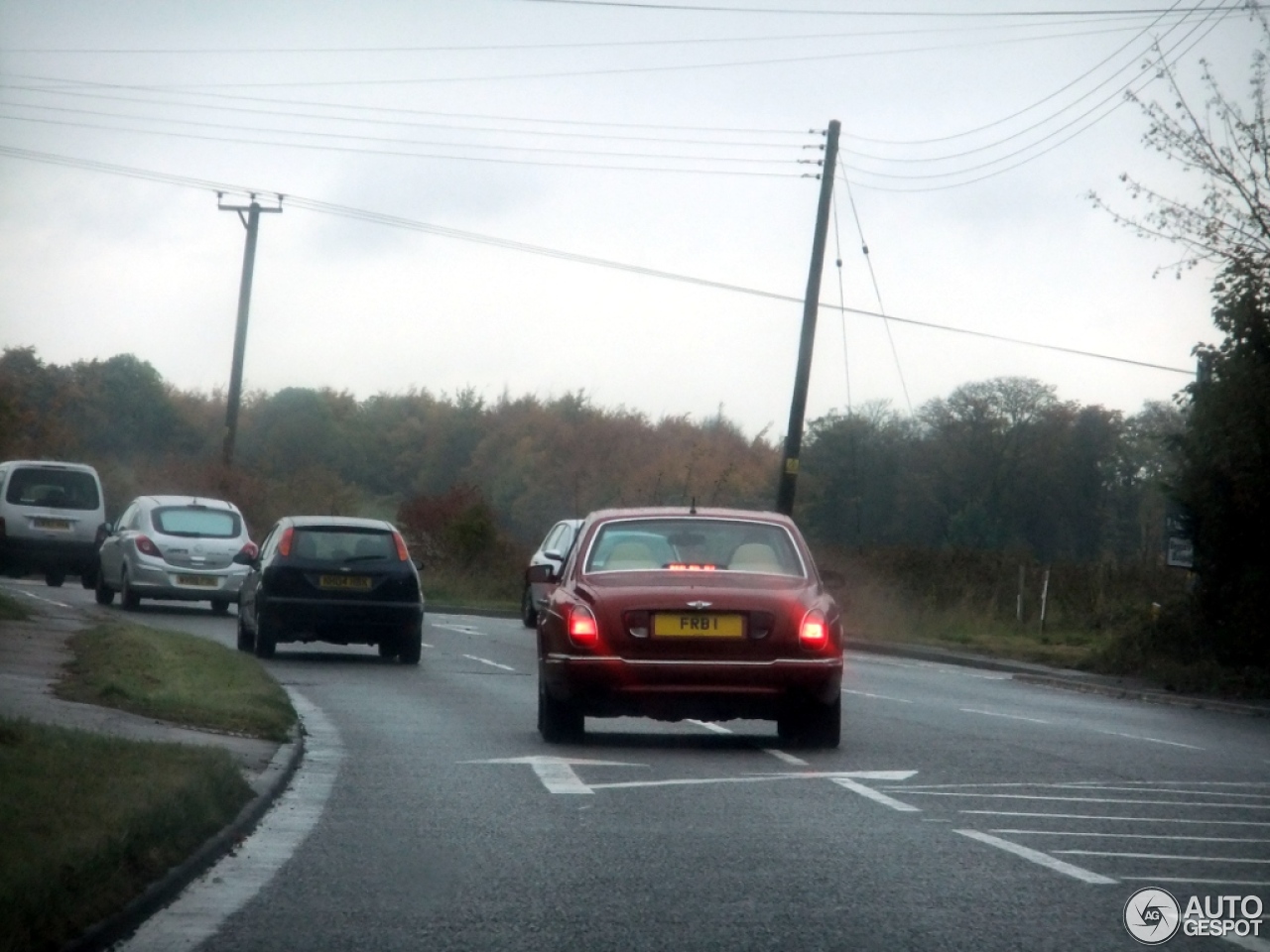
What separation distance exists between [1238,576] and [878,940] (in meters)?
19.5

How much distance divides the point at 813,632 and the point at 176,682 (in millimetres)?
5582

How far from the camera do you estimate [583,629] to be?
41.5 feet

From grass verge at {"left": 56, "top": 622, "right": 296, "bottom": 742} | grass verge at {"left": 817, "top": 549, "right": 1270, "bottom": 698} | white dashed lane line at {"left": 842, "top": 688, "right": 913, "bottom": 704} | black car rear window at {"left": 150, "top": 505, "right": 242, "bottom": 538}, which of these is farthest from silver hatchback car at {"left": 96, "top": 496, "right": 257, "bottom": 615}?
white dashed lane line at {"left": 842, "top": 688, "right": 913, "bottom": 704}

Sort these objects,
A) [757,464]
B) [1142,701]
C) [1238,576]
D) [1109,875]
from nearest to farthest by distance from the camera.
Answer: [1109,875] < [1142,701] < [1238,576] < [757,464]

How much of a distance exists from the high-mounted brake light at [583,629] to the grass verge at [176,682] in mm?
1982

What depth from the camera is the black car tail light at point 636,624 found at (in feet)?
41.4

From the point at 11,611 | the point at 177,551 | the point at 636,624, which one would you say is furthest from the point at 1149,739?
the point at 177,551

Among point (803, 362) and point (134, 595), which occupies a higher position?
point (803, 362)

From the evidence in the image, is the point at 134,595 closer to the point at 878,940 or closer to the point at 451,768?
the point at 451,768

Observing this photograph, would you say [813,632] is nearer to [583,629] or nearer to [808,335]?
[583,629]

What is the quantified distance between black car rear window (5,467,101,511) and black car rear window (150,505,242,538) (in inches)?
194

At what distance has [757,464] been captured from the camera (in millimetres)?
109938

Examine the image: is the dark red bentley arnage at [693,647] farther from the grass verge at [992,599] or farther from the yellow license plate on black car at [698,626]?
the grass verge at [992,599]

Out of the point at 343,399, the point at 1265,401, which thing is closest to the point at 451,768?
the point at 1265,401
